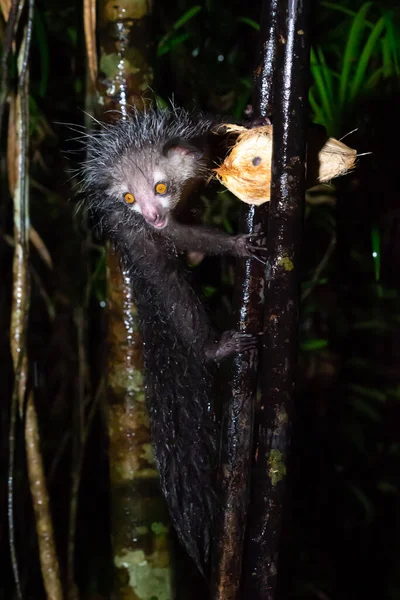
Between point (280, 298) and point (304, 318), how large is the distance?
1.92 m

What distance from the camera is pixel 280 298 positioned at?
122cm

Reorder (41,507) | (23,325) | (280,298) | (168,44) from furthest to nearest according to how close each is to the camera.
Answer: (168,44), (41,507), (23,325), (280,298)

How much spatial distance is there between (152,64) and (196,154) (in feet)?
1.01

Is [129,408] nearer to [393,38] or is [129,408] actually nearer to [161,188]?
[161,188]

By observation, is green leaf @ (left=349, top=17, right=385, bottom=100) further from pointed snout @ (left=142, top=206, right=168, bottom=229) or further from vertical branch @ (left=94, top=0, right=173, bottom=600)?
pointed snout @ (left=142, top=206, right=168, bottom=229)

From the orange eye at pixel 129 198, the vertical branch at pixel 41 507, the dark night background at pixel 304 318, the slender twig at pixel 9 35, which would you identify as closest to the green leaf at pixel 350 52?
the dark night background at pixel 304 318

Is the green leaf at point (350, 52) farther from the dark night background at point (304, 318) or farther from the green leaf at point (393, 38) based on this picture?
the dark night background at point (304, 318)

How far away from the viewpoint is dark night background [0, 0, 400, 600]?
9.14 feet

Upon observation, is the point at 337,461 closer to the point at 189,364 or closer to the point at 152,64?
the point at 189,364

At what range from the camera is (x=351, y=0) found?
2670mm

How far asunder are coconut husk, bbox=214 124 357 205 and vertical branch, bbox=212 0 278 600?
5cm

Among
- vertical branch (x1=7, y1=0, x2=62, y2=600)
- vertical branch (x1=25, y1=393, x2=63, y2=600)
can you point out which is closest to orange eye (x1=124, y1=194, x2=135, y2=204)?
vertical branch (x1=7, y1=0, x2=62, y2=600)

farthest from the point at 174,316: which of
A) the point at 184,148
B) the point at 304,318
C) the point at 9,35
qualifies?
the point at 304,318

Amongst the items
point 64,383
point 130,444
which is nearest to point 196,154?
point 130,444
